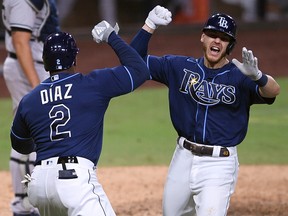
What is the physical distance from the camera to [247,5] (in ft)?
62.5

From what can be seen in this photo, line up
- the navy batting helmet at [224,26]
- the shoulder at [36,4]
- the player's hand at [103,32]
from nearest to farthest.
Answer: the player's hand at [103,32] < the navy batting helmet at [224,26] < the shoulder at [36,4]

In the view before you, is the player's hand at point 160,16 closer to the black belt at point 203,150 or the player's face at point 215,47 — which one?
the player's face at point 215,47

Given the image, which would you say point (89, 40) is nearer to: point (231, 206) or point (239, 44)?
point (239, 44)

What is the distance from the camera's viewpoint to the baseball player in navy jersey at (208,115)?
17.1 feet

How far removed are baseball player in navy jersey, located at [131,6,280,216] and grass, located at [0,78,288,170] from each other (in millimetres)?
3493

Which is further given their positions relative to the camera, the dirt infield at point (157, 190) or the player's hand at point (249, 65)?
the dirt infield at point (157, 190)

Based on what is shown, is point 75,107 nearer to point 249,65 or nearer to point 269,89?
point 249,65

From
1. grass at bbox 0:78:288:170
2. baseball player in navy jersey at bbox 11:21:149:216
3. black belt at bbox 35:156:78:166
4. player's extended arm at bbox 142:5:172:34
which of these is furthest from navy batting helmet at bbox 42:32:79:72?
grass at bbox 0:78:288:170

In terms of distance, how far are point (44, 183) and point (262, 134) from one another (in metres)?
5.94

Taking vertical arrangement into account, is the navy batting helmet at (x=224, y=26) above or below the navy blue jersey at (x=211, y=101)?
above

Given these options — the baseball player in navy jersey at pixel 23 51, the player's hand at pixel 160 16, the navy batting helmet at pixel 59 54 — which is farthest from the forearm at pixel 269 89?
the baseball player in navy jersey at pixel 23 51

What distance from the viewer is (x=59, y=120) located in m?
4.62

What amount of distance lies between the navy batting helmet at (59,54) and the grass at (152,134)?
4189mm

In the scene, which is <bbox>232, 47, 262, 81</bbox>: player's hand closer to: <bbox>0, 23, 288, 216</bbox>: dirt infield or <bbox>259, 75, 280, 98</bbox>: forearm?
<bbox>259, 75, 280, 98</bbox>: forearm
